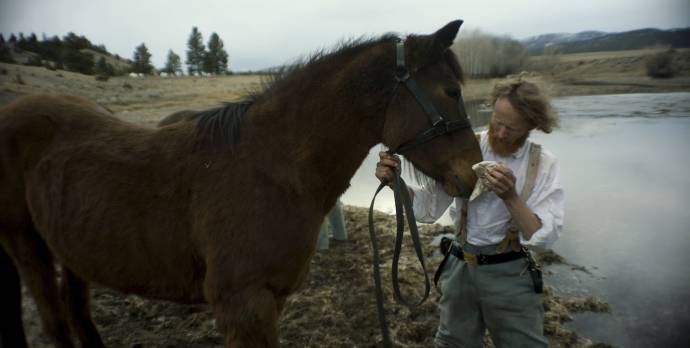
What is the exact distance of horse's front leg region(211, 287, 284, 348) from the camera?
1775 millimetres

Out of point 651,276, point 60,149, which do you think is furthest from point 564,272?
point 60,149

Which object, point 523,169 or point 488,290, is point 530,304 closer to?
point 488,290

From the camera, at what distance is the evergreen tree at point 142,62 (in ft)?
64.1

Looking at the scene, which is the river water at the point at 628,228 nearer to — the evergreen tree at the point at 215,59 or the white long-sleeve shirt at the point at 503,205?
the white long-sleeve shirt at the point at 503,205

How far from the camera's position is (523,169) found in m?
2.02

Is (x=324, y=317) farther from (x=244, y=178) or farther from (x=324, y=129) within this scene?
(x=324, y=129)

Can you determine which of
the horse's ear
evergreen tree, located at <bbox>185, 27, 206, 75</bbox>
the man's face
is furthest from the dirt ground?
evergreen tree, located at <bbox>185, 27, 206, 75</bbox>

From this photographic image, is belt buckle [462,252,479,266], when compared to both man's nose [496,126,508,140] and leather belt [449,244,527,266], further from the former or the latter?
man's nose [496,126,508,140]

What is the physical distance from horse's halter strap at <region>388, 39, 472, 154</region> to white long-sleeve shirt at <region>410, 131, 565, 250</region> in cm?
34

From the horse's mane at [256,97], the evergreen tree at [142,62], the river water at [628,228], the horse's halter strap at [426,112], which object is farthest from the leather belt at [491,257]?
the evergreen tree at [142,62]

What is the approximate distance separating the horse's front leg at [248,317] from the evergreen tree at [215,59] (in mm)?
34126

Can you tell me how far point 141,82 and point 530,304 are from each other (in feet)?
58.5

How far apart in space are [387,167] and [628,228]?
17.8 feet

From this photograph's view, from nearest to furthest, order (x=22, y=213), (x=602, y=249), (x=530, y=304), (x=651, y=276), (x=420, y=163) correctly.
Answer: (x=420, y=163) → (x=530, y=304) → (x=22, y=213) → (x=651, y=276) → (x=602, y=249)
